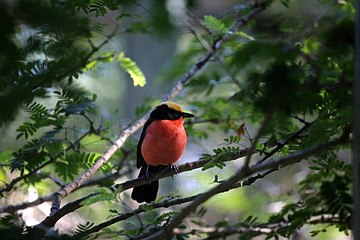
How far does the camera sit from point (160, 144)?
186 inches

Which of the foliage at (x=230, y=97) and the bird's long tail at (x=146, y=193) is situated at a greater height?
the bird's long tail at (x=146, y=193)

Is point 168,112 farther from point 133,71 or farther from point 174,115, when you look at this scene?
point 133,71

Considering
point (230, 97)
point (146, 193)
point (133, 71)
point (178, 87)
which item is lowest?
point (230, 97)

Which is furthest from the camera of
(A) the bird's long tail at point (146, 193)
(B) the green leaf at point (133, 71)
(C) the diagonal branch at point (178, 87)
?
(A) the bird's long tail at point (146, 193)

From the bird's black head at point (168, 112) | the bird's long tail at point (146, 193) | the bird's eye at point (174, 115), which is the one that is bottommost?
the bird's long tail at point (146, 193)

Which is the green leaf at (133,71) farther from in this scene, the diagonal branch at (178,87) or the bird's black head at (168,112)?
the bird's black head at (168,112)

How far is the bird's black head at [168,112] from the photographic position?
485 cm

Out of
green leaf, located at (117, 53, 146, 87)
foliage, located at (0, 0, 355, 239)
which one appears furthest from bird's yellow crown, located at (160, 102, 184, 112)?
green leaf, located at (117, 53, 146, 87)

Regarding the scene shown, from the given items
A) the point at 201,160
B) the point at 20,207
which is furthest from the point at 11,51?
the point at 20,207

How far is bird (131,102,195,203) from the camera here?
4.69 m

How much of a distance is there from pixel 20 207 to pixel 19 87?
2067 mm

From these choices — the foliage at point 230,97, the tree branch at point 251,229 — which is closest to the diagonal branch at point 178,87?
the foliage at point 230,97

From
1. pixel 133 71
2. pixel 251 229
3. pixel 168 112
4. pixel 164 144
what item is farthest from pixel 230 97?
pixel 168 112

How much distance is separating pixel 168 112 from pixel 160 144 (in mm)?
315
